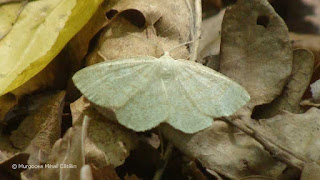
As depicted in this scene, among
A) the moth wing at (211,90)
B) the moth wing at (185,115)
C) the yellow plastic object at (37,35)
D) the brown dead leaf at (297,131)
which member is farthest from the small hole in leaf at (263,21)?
the yellow plastic object at (37,35)

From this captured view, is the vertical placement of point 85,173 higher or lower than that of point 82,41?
lower

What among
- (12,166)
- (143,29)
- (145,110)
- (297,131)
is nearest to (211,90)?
(145,110)

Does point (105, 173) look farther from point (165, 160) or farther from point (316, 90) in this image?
point (316, 90)

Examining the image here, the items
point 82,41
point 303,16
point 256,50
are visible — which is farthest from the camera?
point 303,16

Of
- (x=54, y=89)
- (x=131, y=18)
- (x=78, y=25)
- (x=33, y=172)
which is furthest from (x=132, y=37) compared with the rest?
(x=33, y=172)

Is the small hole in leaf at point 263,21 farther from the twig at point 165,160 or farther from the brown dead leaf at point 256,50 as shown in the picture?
the twig at point 165,160

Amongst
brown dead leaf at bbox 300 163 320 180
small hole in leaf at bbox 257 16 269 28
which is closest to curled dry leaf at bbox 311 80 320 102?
small hole in leaf at bbox 257 16 269 28
